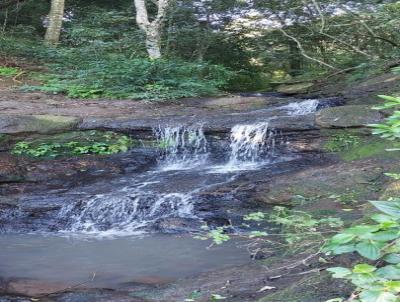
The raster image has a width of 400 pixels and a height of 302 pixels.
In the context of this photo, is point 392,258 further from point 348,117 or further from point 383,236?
point 348,117

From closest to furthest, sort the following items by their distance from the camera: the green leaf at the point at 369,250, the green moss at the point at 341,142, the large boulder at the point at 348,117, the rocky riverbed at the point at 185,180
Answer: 1. the green leaf at the point at 369,250
2. the rocky riverbed at the point at 185,180
3. the green moss at the point at 341,142
4. the large boulder at the point at 348,117

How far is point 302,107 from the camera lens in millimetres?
11086

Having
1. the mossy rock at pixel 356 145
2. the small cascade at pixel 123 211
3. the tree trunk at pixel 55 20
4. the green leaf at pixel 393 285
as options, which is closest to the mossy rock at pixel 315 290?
the green leaf at pixel 393 285

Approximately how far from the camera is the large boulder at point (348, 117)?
29.0ft

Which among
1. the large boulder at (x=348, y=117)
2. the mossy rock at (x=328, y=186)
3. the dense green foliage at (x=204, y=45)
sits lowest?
the mossy rock at (x=328, y=186)

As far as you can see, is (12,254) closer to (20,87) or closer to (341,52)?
(20,87)

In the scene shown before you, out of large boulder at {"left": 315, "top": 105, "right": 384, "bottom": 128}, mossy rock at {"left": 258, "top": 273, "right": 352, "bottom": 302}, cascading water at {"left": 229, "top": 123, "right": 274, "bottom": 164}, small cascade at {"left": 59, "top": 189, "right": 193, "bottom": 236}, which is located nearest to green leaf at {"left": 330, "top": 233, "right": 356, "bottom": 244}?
mossy rock at {"left": 258, "top": 273, "right": 352, "bottom": 302}

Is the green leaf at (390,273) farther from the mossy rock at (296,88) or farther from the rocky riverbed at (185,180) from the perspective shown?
the mossy rock at (296,88)

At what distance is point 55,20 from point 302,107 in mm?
9364

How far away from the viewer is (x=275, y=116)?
10.1 m

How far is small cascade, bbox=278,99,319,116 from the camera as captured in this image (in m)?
10.9

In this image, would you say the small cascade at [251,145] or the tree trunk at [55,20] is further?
the tree trunk at [55,20]

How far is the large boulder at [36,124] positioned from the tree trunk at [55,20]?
23.6 ft

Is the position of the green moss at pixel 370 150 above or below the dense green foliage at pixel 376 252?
below
